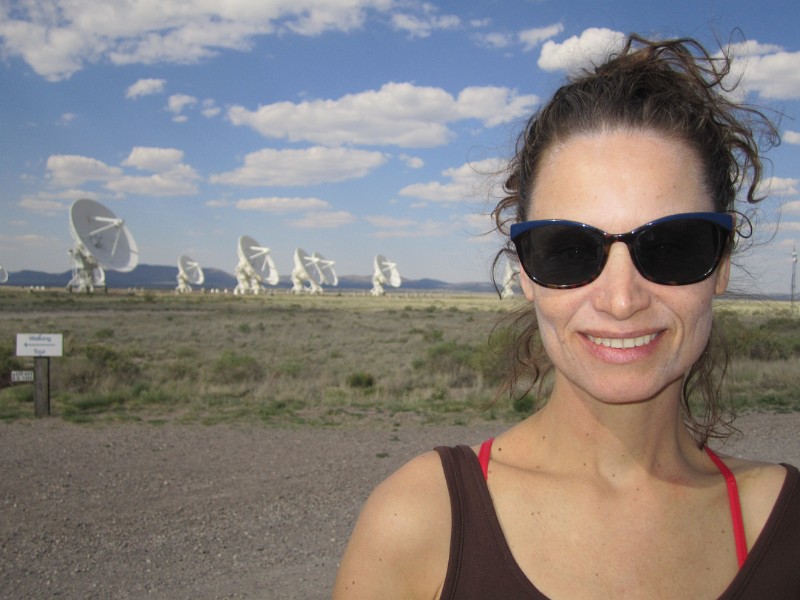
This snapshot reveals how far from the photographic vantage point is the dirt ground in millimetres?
5246

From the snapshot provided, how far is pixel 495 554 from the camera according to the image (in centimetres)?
126

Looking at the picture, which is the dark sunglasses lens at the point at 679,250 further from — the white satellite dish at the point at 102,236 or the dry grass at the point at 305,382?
the white satellite dish at the point at 102,236

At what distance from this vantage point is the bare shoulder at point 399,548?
1243 millimetres

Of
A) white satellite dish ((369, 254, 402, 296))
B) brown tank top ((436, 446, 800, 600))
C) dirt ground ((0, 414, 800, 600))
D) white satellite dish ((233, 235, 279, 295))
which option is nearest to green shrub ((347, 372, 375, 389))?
dirt ground ((0, 414, 800, 600))

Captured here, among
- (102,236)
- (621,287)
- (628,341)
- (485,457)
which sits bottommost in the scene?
(485,457)

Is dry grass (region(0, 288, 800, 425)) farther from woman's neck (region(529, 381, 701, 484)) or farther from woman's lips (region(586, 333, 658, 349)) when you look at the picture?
woman's lips (region(586, 333, 658, 349))

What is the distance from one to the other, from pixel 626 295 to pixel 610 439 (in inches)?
12.5

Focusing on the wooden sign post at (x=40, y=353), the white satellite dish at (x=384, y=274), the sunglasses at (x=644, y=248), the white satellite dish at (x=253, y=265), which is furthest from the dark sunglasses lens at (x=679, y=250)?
the white satellite dish at (x=384, y=274)

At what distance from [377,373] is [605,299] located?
16740 mm

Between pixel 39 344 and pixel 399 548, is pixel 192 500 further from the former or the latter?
pixel 399 548

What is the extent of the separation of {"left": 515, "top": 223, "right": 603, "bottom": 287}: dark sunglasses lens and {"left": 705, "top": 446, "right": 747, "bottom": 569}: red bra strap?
55cm

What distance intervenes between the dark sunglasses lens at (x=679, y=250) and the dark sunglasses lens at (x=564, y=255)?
3.2 inches

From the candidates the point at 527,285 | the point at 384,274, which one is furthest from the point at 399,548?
the point at 384,274

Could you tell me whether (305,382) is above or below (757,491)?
below
